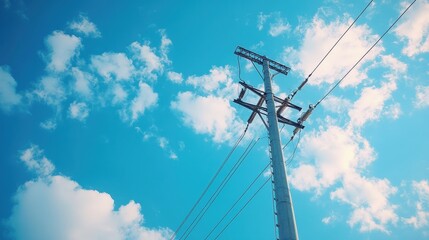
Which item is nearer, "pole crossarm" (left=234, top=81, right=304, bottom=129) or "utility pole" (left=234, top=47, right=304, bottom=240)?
"utility pole" (left=234, top=47, right=304, bottom=240)

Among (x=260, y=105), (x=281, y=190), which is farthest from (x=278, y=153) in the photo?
(x=260, y=105)

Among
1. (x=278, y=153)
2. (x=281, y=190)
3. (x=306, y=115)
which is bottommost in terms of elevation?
(x=281, y=190)

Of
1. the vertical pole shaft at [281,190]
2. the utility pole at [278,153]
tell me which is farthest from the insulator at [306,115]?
the vertical pole shaft at [281,190]

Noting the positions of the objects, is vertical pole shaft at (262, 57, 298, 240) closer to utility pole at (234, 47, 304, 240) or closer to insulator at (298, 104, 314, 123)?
utility pole at (234, 47, 304, 240)

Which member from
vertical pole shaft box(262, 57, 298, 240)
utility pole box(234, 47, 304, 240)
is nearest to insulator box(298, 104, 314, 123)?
utility pole box(234, 47, 304, 240)

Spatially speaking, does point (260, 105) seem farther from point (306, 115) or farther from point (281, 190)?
point (281, 190)

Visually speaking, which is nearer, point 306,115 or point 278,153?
point 278,153

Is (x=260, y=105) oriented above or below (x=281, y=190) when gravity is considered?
above

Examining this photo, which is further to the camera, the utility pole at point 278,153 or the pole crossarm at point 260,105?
the pole crossarm at point 260,105

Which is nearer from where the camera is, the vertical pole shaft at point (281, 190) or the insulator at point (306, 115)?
the vertical pole shaft at point (281, 190)

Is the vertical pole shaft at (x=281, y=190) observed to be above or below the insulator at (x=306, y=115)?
below

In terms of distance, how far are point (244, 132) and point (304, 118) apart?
3.72 m

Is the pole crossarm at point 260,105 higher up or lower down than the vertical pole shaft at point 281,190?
higher up

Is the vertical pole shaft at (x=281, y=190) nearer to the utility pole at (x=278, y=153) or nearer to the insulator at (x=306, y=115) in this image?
the utility pole at (x=278, y=153)
